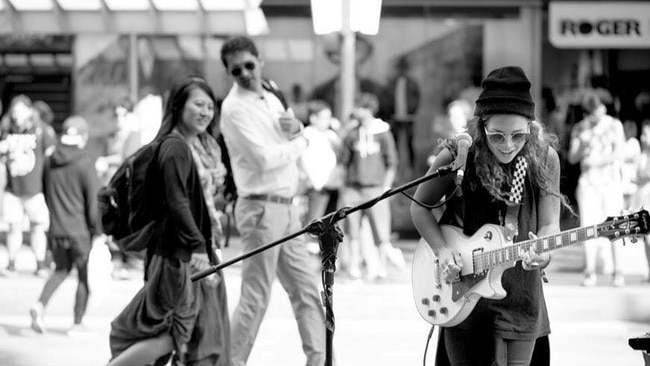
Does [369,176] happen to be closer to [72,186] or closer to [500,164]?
[72,186]

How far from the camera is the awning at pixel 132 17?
17.6 metres

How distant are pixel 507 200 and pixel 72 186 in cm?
677

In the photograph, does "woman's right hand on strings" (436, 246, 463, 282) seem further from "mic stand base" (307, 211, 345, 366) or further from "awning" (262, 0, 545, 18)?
"awning" (262, 0, 545, 18)

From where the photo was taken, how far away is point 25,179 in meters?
13.9

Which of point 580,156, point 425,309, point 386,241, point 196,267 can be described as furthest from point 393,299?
point 425,309

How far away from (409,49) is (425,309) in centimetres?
1239

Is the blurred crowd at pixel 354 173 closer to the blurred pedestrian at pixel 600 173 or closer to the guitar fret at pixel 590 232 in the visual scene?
the blurred pedestrian at pixel 600 173

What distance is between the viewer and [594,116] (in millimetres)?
13680

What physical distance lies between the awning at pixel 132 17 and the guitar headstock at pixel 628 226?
43.1ft

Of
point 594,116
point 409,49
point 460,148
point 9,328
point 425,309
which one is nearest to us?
point 460,148

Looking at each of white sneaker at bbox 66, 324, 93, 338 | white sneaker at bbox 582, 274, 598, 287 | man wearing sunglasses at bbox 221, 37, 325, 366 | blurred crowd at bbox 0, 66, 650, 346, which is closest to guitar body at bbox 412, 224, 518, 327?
man wearing sunglasses at bbox 221, 37, 325, 366

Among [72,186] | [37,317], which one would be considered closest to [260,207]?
[37,317]

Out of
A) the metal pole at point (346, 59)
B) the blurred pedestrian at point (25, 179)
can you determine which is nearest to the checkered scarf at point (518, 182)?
the metal pole at point (346, 59)

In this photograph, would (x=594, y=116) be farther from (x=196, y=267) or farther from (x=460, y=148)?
(x=460, y=148)
